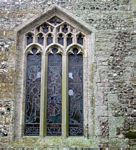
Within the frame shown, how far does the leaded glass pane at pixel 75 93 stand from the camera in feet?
28.3

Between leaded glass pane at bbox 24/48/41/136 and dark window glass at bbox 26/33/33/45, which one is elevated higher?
dark window glass at bbox 26/33/33/45

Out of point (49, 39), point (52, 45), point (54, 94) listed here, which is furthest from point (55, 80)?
point (49, 39)

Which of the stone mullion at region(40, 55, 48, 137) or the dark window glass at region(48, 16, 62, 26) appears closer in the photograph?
the stone mullion at region(40, 55, 48, 137)

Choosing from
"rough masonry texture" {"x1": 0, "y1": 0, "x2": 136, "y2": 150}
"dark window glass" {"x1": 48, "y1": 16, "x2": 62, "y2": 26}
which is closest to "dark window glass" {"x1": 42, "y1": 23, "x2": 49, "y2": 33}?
"dark window glass" {"x1": 48, "y1": 16, "x2": 62, "y2": 26}

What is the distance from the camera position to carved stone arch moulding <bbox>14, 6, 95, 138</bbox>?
28.5 ft

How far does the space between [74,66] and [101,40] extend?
87 cm

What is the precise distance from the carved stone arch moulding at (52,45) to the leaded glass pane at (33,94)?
0.22 ft

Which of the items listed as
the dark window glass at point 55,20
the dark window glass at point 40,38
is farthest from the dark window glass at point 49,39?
the dark window glass at point 55,20

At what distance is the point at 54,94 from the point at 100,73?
3.76 feet

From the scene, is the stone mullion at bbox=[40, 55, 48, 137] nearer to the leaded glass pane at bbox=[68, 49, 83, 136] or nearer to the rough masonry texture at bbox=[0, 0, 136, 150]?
the rough masonry texture at bbox=[0, 0, 136, 150]

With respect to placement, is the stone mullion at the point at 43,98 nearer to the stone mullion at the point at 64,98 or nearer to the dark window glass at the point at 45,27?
the stone mullion at the point at 64,98

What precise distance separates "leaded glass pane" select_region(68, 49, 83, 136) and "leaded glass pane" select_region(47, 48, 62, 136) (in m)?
0.23

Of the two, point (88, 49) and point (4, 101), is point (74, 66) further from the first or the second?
point (4, 101)

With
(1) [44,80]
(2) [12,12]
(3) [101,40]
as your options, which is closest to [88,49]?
(3) [101,40]
